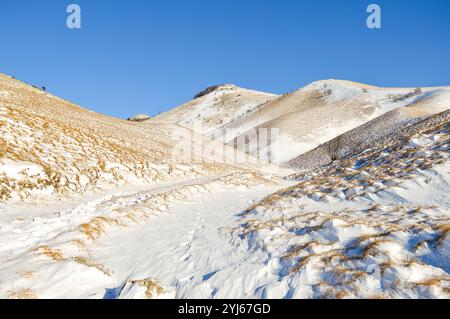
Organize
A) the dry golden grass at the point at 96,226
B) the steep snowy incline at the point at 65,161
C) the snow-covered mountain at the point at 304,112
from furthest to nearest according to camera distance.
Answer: the snow-covered mountain at the point at 304,112 < the steep snowy incline at the point at 65,161 < the dry golden grass at the point at 96,226

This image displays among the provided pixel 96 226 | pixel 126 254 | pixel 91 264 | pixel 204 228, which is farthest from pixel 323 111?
pixel 91 264

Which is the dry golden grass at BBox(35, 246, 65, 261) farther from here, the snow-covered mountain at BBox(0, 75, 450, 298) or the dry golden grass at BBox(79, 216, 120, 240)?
the dry golden grass at BBox(79, 216, 120, 240)

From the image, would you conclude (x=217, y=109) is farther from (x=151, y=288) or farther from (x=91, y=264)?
(x=151, y=288)

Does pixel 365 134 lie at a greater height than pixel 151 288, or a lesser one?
greater

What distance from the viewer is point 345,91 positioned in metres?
81.2

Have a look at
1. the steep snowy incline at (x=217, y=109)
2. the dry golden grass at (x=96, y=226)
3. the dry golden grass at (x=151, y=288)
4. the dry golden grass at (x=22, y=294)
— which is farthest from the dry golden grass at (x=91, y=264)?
the steep snowy incline at (x=217, y=109)

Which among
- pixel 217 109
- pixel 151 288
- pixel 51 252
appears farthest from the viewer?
pixel 217 109

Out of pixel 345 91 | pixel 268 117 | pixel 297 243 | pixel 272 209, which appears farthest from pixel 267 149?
pixel 297 243

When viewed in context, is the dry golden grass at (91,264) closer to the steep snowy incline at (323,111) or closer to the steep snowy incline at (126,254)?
the steep snowy incline at (126,254)

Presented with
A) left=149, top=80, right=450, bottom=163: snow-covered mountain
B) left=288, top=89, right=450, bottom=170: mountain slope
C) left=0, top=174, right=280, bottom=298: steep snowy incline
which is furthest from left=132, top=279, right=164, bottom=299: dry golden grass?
left=149, top=80, right=450, bottom=163: snow-covered mountain

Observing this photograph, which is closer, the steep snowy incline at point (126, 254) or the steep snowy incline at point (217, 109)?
the steep snowy incline at point (126, 254)

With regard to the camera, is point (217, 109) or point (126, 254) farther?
point (217, 109)
